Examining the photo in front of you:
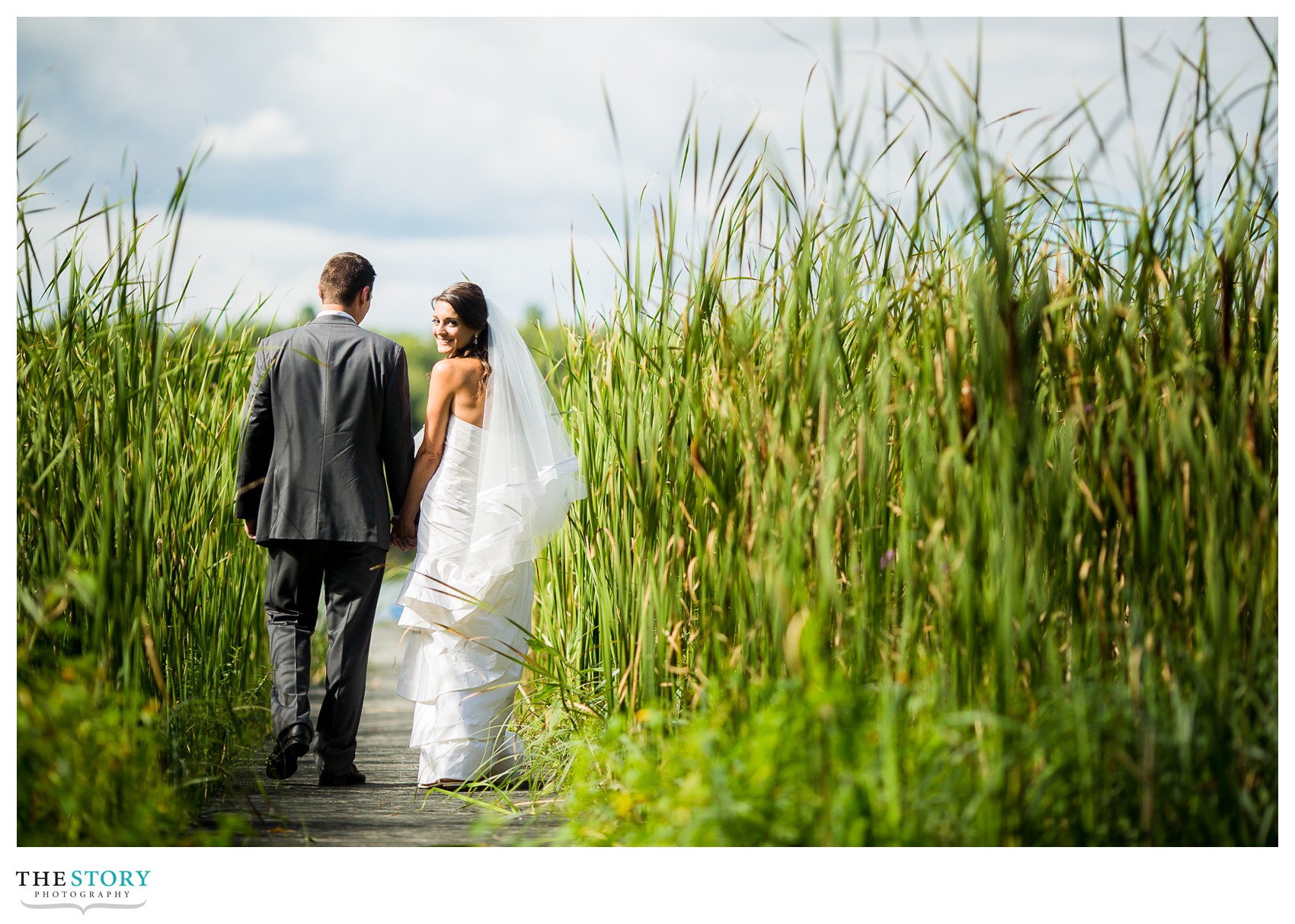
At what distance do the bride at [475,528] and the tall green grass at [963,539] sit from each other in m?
0.67

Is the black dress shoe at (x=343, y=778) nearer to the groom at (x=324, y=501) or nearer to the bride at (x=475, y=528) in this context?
the groom at (x=324, y=501)

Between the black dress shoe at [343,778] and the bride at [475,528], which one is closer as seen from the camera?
the black dress shoe at [343,778]

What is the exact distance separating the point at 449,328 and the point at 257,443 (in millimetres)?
681

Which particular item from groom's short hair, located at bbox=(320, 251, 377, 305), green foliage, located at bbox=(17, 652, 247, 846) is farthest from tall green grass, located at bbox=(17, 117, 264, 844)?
groom's short hair, located at bbox=(320, 251, 377, 305)

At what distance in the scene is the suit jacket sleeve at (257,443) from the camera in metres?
2.77

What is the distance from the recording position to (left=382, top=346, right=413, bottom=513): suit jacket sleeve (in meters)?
2.82

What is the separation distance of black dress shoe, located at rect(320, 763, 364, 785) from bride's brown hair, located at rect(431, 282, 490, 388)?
123 cm

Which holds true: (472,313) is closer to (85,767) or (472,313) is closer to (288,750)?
(288,750)

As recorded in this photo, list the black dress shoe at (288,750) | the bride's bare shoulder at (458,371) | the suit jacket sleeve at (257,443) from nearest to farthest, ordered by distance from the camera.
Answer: the black dress shoe at (288,750) → the suit jacket sleeve at (257,443) → the bride's bare shoulder at (458,371)

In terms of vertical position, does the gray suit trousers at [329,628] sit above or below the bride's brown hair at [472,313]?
below

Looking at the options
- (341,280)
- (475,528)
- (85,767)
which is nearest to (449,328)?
(341,280)

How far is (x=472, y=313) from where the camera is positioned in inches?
118

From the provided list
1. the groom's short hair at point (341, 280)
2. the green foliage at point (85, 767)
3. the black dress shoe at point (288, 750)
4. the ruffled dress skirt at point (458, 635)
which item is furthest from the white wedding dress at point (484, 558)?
the green foliage at point (85, 767)

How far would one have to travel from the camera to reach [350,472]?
9.00ft
